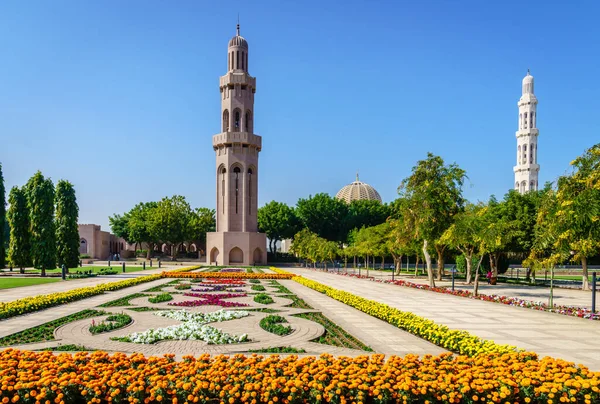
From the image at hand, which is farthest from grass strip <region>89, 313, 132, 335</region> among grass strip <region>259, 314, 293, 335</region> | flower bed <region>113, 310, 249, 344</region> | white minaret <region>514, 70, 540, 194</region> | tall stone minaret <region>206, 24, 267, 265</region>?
white minaret <region>514, 70, 540, 194</region>

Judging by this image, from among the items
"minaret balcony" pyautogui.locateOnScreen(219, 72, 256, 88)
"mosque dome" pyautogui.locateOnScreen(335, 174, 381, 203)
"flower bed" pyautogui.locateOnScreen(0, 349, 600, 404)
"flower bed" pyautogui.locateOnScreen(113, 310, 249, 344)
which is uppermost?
"minaret balcony" pyautogui.locateOnScreen(219, 72, 256, 88)

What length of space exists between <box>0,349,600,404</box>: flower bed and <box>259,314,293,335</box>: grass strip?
4.33 metres

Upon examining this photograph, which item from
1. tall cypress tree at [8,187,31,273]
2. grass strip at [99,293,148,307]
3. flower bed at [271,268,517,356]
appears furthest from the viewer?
tall cypress tree at [8,187,31,273]

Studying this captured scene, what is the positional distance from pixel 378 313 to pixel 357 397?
302 inches

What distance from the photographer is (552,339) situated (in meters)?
10.6

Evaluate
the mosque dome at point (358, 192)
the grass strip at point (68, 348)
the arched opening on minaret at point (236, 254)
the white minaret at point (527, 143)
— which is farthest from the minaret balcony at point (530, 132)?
the grass strip at point (68, 348)

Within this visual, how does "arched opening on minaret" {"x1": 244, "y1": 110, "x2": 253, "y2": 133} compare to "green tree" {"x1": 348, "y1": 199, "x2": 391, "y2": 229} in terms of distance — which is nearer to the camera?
"arched opening on minaret" {"x1": 244, "y1": 110, "x2": 253, "y2": 133}

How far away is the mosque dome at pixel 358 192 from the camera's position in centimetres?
10787

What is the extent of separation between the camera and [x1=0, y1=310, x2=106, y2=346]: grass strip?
9.92m

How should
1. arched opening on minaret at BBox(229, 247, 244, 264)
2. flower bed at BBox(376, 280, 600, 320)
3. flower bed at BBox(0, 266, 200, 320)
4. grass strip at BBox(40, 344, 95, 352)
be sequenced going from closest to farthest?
grass strip at BBox(40, 344, 95, 352) < flower bed at BBox(0, 266, 200, 320) < flower bed at BBox(376, 280, 600, 320) < arched opening on minaret at BBox(229, 247, 244, 264)

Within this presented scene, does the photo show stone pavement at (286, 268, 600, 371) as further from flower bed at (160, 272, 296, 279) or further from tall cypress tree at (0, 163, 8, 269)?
tall cypress tree at (0, 163, 8, 269)

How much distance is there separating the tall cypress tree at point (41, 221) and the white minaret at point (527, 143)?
65379mm

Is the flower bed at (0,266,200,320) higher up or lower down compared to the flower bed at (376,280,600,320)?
higher up

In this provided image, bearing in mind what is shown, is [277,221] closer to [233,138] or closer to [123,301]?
[233,138]
